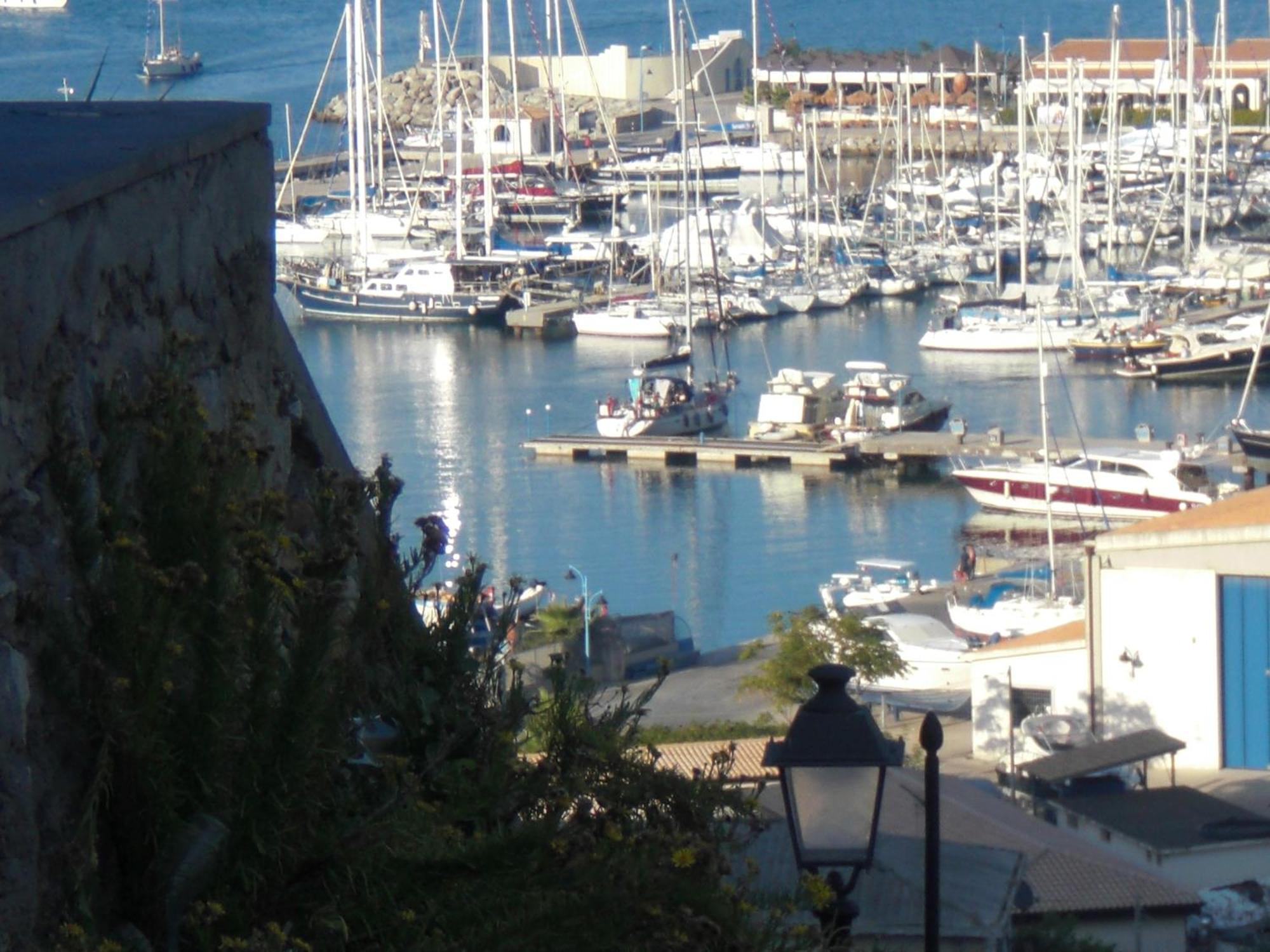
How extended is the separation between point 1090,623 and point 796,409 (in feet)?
55.5

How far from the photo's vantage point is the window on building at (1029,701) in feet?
42.3

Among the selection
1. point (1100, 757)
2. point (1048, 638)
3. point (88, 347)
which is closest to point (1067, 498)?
point (1048, 638)

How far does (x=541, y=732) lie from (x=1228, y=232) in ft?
146

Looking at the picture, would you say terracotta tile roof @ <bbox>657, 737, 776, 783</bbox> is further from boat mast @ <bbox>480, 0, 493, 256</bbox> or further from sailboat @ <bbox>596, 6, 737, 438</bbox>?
boat mast @ <bbox>480, 0, 493, 256</bbox>

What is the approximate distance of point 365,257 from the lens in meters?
42.6

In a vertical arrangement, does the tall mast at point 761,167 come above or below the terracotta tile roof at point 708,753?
above

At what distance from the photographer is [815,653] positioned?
1303cm

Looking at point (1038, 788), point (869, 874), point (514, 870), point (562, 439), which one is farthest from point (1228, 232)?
point (514, 870)

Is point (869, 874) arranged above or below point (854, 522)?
above

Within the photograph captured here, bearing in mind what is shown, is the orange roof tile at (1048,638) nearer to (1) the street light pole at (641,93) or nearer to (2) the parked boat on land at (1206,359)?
(2) the parked boat on land at (1206,359)

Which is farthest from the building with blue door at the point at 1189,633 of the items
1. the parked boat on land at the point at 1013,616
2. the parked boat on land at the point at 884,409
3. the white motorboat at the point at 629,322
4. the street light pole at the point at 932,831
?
the white motorboat at the point at 629,322

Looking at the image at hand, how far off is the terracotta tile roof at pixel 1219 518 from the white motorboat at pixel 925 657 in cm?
264

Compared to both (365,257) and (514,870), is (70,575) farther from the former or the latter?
(365,257)

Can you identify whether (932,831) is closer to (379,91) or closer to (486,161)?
(486,161)
